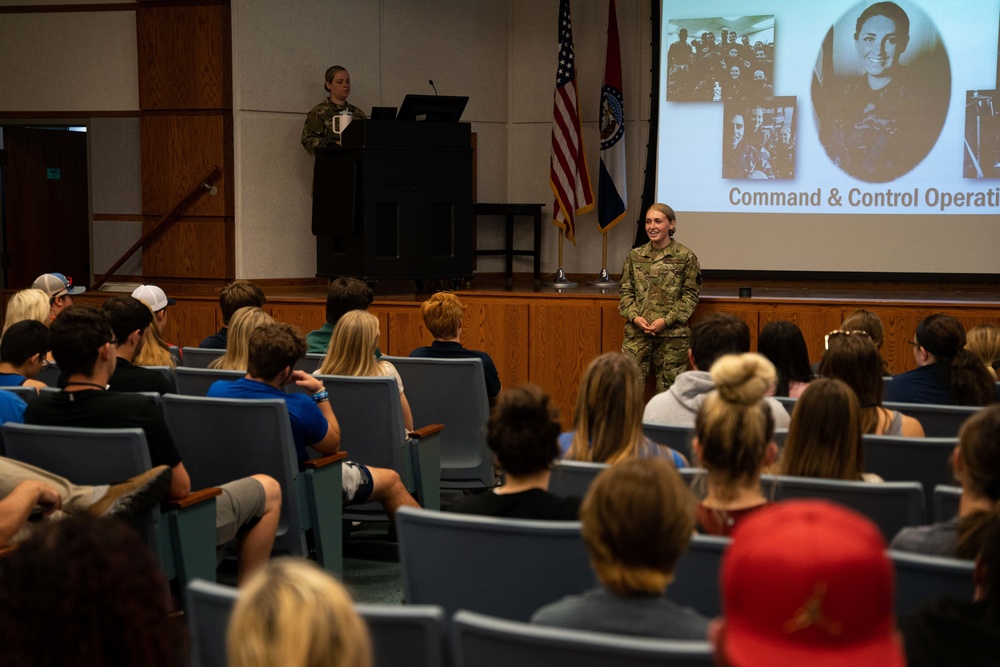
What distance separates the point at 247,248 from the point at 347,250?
1.04 meters

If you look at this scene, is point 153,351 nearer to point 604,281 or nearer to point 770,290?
point 770,290

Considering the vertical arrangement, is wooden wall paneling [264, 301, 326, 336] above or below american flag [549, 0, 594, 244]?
below

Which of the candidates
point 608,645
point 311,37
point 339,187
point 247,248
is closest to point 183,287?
point 247,248

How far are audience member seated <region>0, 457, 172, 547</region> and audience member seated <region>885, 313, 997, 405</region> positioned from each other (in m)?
2.82

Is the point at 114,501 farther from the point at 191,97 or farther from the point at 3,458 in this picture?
the point at 191,97

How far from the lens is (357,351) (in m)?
4.38

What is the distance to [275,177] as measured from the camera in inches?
329

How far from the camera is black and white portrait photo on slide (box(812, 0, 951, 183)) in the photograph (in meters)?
7.69

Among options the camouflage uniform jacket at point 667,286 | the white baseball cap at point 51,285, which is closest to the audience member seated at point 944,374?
the camouflage uniform jacket at point 667,286

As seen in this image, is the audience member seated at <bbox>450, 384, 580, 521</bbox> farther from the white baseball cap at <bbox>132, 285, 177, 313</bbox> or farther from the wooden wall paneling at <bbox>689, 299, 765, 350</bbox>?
the wooden wall paneling at <bbox>689, 299, 765, 350</bbox>

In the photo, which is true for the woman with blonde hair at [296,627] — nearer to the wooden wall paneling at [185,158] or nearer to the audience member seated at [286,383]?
the audience member seated at [286,383]

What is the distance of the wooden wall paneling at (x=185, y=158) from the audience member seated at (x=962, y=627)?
7.19m

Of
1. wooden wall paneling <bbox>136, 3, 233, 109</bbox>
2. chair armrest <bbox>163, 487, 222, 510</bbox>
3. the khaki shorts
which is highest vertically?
wooden wall paneling <bbox>136, 3, 233, 109</bbox>

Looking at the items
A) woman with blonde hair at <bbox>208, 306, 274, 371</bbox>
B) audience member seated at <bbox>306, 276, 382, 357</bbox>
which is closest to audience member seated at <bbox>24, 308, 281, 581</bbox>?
woman with blonde hair at <bbox>208, 306, 274, 371</bbox>
